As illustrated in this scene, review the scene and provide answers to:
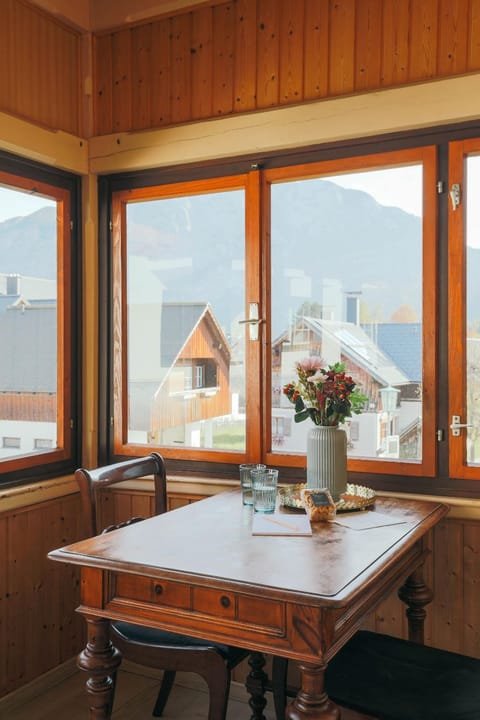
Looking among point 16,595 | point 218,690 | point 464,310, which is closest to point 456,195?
point 464,310

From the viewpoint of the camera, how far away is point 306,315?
8.64ft

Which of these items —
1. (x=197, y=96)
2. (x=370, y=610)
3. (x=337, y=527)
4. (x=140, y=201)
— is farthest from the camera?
(x=140, y=201)

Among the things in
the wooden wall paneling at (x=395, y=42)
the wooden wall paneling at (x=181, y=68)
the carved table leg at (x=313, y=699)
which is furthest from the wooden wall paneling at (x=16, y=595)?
the wooden wall paneling at (x=395, y=42)

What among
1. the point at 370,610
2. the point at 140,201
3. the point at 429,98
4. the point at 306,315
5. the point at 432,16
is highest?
the point at 432,16

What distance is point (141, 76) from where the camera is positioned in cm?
290

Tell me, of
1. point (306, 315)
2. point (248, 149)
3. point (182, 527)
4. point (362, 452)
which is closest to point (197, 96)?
point (248, 149)

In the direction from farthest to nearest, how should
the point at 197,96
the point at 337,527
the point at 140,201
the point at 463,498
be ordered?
the point at 140,201 → the point at 197,96 → the point at 463,498 → the point at 337,527

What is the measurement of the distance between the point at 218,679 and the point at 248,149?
1.85 metres

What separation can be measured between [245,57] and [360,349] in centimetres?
122

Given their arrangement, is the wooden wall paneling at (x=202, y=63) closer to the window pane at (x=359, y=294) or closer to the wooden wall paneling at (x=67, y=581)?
the window pane at (x=359, y=294)

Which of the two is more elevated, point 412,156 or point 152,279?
point 412,156

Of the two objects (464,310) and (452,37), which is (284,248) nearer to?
(464,310)

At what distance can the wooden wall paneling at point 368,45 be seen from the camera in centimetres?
246

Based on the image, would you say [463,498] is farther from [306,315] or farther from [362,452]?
[306,315]
